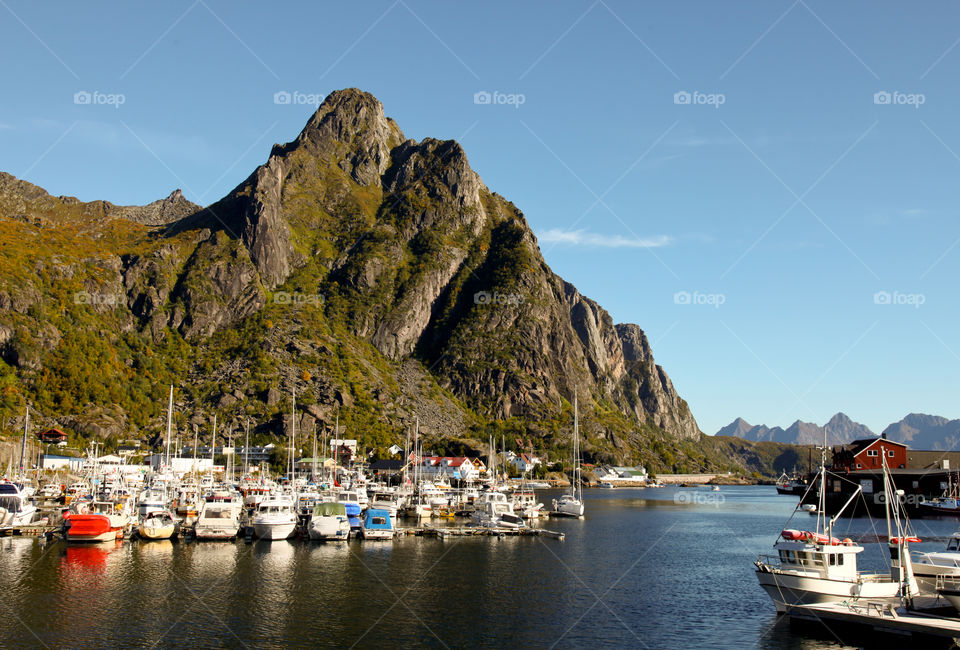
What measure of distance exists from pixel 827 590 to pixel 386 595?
28.1 meters

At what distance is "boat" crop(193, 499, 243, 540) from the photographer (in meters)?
76.2

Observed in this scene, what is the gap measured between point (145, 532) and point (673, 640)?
179 ft

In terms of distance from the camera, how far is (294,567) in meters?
62.7

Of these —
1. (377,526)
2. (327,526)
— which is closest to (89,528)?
(327,526)

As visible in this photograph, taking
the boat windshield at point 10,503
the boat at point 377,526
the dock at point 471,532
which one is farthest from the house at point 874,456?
the boat windshield at point 10,503

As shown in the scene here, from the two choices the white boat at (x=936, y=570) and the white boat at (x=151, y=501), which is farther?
the white boat at (x=151, y=501)

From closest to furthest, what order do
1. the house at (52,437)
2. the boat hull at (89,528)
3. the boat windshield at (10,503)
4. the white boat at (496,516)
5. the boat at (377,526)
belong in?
1. the boat hull at (89,528)
2. the boat windshield at (10,503)
3. the boat at (377,526)
4. the white boat at (496,516)
5. the house at (52,437)

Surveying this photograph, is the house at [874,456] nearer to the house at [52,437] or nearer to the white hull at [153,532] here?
the white hull at [153,532]

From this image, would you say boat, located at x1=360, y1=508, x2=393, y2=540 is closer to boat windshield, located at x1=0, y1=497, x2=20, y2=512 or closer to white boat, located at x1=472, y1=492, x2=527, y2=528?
white boat, located at x1=472, y1=492, x2=527, y2=528

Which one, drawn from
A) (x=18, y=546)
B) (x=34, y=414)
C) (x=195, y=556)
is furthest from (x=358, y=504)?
(x=34, y=414)

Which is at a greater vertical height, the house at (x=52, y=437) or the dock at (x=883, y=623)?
the house at (x=52, y=437)

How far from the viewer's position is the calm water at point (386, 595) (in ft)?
137

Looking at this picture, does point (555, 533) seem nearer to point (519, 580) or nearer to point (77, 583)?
point (519, 580)

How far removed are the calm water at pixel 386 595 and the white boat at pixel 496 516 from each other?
908cm
